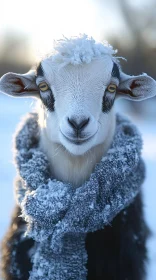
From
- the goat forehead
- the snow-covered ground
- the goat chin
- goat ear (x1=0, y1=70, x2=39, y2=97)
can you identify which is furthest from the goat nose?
the snow-covered ground

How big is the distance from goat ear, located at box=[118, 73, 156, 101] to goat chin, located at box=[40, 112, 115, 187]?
0.22m

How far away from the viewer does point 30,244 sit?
11.0ft

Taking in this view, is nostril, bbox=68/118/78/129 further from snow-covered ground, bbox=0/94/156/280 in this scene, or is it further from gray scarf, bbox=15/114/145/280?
snow-covered ground, bbox=0/94/156/280

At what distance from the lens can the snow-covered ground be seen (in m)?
4.67

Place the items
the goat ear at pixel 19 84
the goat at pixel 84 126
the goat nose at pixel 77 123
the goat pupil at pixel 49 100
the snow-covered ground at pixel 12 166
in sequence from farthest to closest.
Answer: the snow-covered ground at pixel 12 166, the goat ear at pixel 19 84, the goat pupil at pixel 49 100, the goat at pixel 84 126, the goat nose at pixel 77 123

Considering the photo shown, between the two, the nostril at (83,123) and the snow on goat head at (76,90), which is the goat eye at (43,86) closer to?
the snow on goat head at (76,90)

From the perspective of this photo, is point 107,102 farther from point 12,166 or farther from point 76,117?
point 12,166

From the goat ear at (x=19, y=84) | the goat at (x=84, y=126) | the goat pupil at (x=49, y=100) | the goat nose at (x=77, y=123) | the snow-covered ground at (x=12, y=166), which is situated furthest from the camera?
the snow-covered ground at (x=12, y=166)

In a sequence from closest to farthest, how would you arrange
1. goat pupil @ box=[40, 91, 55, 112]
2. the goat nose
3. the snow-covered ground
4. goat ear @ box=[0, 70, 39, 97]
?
the goat nose → goat pupil @ box=[40, 91, 55, 112] → goat ear @ box=[0, 70, 39, 97] → the snow-covered ground

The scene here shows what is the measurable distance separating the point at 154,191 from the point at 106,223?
133 inches

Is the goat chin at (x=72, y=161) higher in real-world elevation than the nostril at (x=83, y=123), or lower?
→ lower

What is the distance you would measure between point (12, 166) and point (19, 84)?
4095mm

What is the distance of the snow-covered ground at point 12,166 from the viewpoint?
467cm

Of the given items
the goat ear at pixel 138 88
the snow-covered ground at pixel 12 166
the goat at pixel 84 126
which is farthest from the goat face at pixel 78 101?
the snow-covered ground at pixel 12 166
